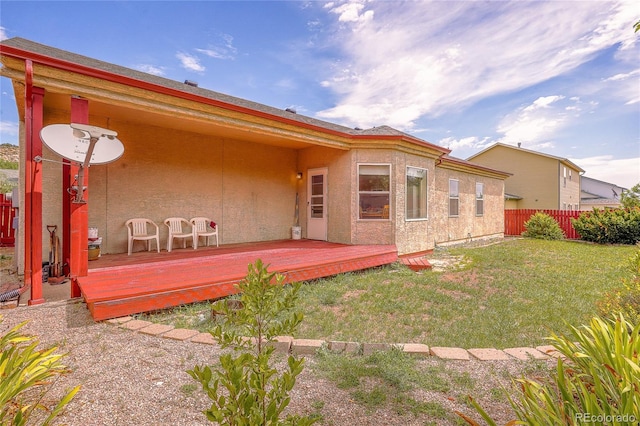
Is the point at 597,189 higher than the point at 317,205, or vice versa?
the point at 597,189

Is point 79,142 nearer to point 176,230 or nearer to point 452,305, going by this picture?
point 176,230

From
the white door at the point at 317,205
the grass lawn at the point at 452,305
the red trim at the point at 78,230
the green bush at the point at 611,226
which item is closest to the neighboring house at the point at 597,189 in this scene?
the green bush at the point at 611,226

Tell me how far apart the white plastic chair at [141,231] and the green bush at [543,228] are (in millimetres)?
15779

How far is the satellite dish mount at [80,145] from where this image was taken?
11.9ft

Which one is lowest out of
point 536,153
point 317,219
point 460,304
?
point 460,304

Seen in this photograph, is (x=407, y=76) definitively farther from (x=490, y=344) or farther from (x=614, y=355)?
(x=614, y=355)

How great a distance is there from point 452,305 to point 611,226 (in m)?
12.9

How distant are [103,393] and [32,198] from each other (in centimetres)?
313

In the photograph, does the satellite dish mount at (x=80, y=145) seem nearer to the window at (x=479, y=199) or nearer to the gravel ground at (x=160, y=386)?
the gravel ground at (x=160, y=386)

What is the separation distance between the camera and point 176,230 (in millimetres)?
6938

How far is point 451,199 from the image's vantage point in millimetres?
10617

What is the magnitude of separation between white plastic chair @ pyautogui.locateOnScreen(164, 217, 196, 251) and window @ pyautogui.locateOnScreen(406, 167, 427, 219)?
18.7 ft

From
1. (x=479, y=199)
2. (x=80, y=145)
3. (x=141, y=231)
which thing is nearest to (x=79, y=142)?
(x=80, y=145)

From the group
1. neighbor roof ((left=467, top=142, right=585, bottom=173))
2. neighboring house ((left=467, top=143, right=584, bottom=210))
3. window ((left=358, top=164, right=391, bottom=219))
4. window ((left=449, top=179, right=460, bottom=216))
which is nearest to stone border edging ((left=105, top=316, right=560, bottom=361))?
window ((left=358, top=164, right=391, bottom=219))
